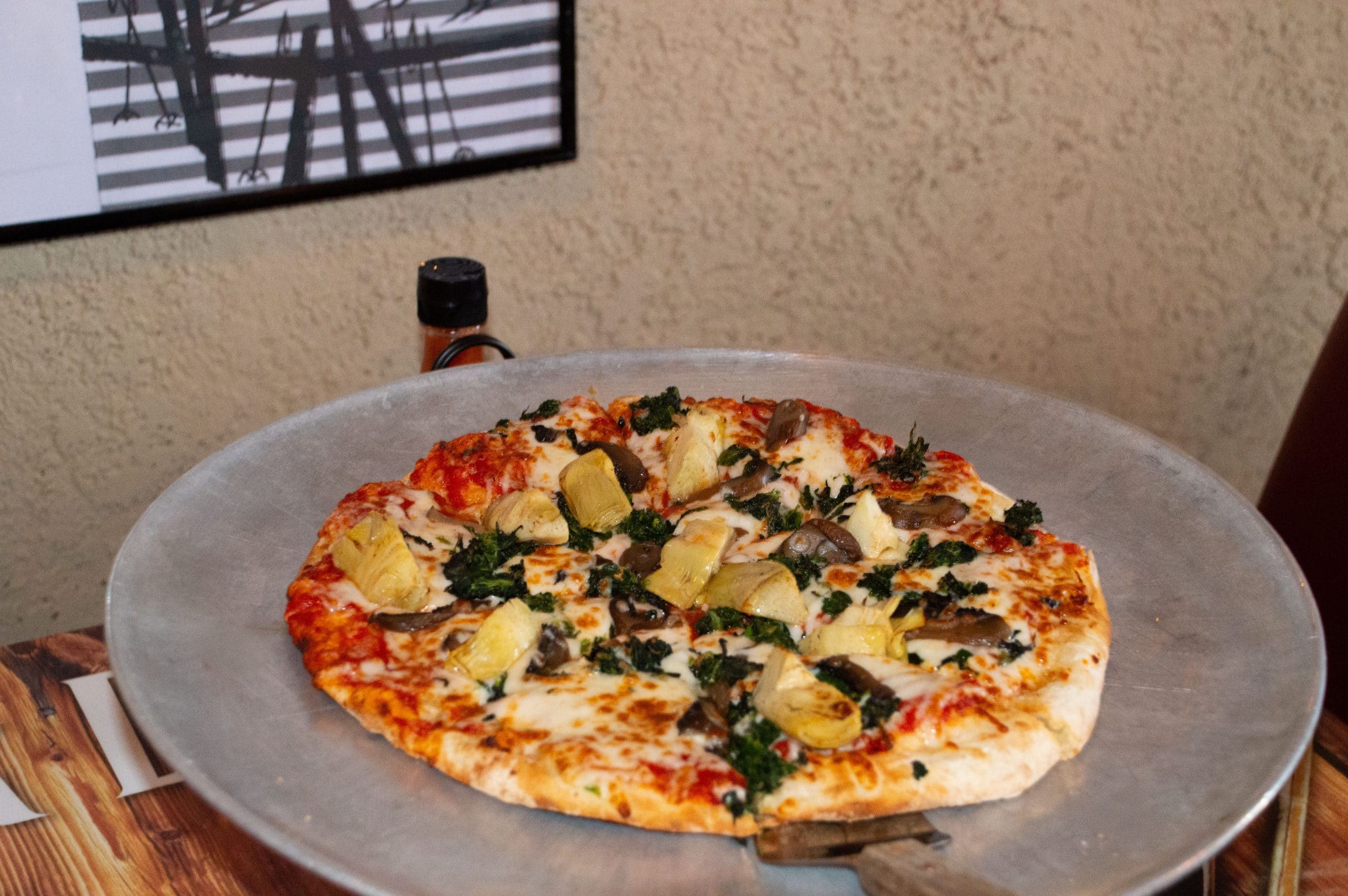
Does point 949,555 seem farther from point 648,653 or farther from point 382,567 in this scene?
point 382,567

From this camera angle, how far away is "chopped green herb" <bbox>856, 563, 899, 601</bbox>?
2115 millimetres

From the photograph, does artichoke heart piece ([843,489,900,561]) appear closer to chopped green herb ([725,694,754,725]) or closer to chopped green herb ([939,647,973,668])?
chopped green herb ([939,647,973,668])

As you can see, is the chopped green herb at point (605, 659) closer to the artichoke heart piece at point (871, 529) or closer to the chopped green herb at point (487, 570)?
the chopped green herb at point (487, 570)

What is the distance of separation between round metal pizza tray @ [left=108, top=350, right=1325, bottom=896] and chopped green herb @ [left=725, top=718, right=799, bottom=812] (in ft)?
0.28

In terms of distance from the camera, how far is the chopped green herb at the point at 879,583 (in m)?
2.12

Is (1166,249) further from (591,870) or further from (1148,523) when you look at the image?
(591,870)

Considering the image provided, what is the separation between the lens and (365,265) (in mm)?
3543

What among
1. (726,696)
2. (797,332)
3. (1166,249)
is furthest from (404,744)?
(1166,249)

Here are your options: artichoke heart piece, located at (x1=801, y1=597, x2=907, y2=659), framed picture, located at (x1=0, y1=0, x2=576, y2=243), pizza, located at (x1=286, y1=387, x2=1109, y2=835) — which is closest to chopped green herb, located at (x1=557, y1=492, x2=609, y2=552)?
pizza, located at (x1=286, y1=387, x2=1109, y2=835)

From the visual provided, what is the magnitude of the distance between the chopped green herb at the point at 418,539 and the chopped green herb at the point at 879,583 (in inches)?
30.3

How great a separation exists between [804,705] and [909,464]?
831 millimetres

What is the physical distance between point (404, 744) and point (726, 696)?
479 mm

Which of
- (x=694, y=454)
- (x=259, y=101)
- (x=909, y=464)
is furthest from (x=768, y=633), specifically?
(x=259, y=101)

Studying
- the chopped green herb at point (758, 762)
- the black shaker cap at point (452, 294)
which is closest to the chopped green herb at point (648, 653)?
the chopped green herb at point (758, 762)
